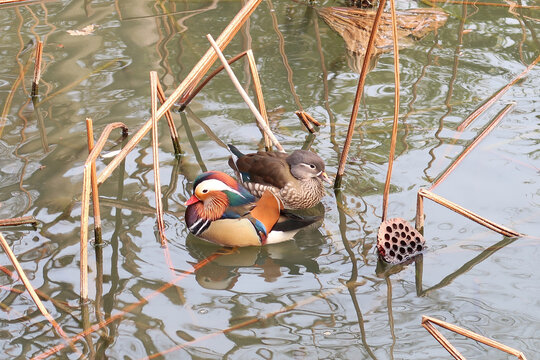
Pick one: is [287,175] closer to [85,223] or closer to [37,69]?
[85,223]

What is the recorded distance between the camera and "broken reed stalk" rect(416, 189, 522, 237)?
4.61 metres

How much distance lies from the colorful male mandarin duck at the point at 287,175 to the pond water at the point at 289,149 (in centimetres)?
19

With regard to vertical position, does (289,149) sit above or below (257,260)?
above

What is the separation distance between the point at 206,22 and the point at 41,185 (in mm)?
3326

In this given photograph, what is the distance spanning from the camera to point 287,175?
540cm

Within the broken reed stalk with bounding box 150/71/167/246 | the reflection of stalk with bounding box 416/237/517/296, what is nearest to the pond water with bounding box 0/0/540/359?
the reflection of stalk with bounding box 416/237/517/296

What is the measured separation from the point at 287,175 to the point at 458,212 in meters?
1.32

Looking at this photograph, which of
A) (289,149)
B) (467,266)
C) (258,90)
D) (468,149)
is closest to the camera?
(467,266)

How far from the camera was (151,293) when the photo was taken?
4.38 meters

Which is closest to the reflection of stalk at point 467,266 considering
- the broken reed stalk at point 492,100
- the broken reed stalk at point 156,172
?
the broken reed stalk at point 492,100

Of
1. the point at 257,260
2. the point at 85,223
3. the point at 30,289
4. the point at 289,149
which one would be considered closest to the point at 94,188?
the point at 85,223

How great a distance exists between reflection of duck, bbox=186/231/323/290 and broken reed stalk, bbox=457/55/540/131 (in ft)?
6.08

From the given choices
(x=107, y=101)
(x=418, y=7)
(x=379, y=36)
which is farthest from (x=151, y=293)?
(x=418, y=7)

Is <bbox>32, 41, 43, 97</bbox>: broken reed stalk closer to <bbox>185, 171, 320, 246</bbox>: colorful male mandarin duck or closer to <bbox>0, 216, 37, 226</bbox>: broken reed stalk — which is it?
<bbox>0, 216, 37, 226</bbox>: broken reed stalk
